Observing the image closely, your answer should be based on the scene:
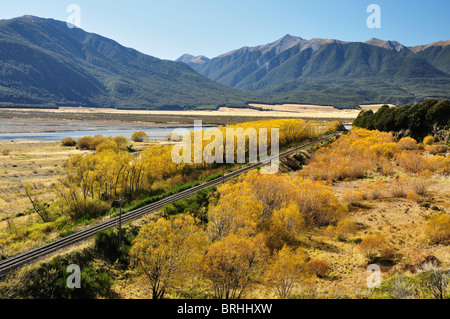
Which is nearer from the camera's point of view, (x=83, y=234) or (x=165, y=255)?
(x=165, y=255)

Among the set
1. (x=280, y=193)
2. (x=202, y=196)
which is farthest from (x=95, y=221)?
(x=280, y=193)

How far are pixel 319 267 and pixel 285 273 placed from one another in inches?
232

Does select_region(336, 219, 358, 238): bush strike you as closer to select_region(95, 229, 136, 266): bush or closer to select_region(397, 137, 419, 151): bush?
select_region(95, 229, 136, 266): bush

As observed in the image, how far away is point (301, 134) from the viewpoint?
10225cm

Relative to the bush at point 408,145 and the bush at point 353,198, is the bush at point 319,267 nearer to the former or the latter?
the bush at point 353,198

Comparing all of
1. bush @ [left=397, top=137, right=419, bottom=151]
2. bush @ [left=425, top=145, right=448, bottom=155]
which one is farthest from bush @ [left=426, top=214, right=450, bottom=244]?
bush @ [left=397, top=137, right=419, bottom=151]

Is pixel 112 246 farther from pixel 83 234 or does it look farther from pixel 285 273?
pixel 285 273

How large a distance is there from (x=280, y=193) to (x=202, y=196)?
40.9ft

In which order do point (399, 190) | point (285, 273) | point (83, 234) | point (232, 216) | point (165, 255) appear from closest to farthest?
point (165, 255), point (285, 273), point (83, 234), point (232, 216), point (399, 190)

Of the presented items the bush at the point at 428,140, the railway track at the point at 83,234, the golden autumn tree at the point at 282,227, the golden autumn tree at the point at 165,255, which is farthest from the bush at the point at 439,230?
the bush at the point at 428,140

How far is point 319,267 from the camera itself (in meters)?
31.7

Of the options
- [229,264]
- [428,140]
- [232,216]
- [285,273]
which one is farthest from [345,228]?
[428,140]

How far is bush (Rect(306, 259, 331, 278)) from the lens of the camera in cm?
3141

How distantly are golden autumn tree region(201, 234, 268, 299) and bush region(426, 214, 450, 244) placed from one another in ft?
77.7
